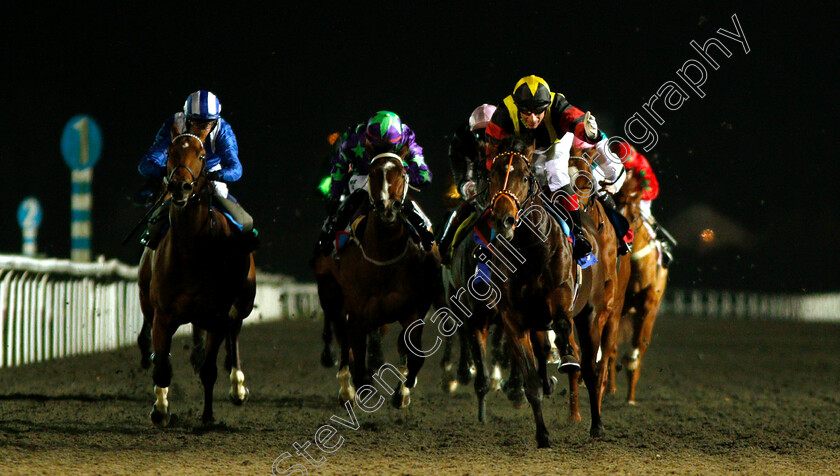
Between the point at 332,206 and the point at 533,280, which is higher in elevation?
the point at 332,206

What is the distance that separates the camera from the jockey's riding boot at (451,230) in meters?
8.77

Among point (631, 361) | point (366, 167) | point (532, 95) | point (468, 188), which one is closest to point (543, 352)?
point (468, 188)

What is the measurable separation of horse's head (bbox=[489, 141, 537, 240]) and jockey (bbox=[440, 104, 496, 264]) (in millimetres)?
1652

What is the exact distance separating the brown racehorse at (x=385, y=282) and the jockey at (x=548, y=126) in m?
0.93

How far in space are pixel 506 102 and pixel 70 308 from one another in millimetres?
8855

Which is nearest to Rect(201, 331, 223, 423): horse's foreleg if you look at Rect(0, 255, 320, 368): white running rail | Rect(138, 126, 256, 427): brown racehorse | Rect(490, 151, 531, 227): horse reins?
Rect(138, 126, 256, 427): brown racehorse

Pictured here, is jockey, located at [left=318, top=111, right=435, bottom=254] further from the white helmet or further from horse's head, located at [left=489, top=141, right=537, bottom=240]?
horse's head, located at [left=489, top=141, right=537, bottom=240]

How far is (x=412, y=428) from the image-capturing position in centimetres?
826

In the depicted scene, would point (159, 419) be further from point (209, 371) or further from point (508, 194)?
point (508, 194)

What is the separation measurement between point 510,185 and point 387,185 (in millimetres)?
1512

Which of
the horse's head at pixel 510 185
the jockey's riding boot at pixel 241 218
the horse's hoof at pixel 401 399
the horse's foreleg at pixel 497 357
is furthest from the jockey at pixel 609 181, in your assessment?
the jockey's riding boot at pixel 241 218

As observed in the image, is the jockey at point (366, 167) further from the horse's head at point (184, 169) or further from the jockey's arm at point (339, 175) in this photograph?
the horse's head at point (184, 169)

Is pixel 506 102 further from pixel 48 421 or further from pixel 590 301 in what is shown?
pixel 48 421

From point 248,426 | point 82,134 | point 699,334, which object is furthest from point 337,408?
point 699,334
